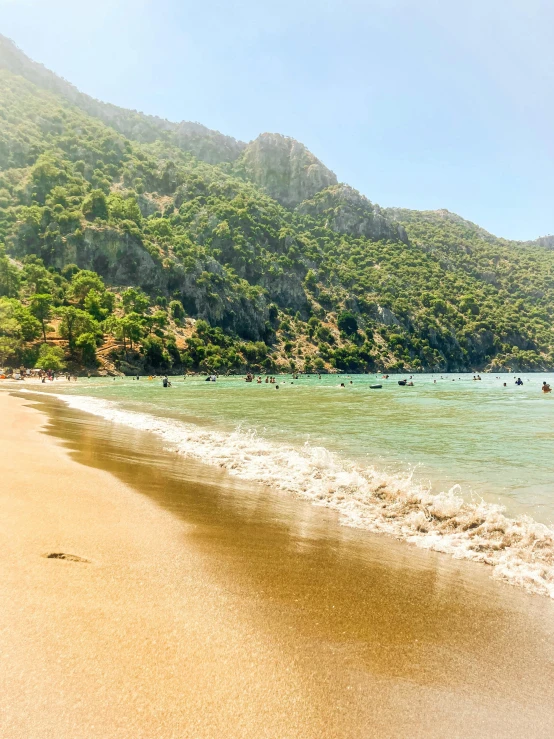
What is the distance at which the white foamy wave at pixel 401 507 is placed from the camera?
6199mm

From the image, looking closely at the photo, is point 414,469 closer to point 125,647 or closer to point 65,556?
point 65,556

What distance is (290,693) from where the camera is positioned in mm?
3146

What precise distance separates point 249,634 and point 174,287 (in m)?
136

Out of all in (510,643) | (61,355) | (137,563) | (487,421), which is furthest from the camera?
(61,355)

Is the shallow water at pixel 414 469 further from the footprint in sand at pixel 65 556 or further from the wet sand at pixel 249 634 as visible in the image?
the footprint in sand at pixel 65 556

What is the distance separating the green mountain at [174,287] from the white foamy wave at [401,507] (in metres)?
81.8

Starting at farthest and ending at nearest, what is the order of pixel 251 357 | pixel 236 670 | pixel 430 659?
1. pixel 251 357
2. pixel 430 659
3. pixel 236 670

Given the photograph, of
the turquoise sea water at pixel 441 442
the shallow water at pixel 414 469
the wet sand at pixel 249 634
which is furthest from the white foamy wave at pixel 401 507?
the turquoise sea water at pixel 441 442

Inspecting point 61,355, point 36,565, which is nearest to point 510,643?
point 36,565

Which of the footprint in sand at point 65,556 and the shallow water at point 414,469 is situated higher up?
the footprint in sand at point 65,556

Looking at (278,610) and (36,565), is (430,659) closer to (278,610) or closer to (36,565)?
(278,610)

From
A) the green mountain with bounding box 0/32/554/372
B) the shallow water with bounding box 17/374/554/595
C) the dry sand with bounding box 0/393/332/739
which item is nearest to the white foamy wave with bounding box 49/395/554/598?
the shallow water with bounding box 17/374/554/595

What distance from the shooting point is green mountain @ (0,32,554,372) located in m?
99.7

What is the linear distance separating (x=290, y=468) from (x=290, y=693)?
8.20 m
